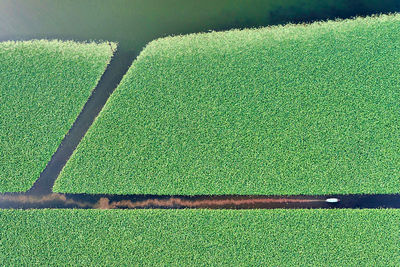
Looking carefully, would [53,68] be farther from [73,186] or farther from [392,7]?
[392,7]

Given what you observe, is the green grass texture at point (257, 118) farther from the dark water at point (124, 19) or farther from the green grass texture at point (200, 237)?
the green grass texture at point (200, 237)

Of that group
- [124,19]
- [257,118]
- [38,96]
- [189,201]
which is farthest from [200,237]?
[124,19]

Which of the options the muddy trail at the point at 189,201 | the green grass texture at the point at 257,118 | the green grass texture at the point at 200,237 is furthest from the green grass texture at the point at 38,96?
the green grass texture at the point at 200,237

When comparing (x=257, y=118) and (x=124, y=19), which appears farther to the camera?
(x=124, y=19)

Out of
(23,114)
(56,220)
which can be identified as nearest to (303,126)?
(56,220)

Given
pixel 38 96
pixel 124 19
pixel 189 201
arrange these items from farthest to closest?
pixel 124 19, pixel 38 96, pixel 189 201

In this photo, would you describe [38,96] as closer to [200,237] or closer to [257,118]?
[200,237]

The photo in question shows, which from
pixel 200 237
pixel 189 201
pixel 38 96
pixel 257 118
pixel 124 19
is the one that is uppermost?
pixel 124 19
